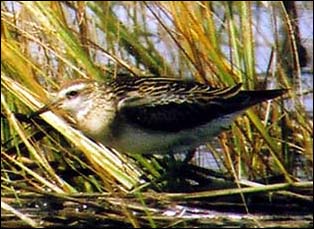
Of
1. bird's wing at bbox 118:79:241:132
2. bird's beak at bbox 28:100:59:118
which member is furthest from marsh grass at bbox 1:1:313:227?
bird's wing at bbox 118:79:241:132

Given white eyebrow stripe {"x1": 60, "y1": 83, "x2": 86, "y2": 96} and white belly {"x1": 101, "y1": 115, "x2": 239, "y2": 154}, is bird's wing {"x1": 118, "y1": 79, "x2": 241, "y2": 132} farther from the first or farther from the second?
white eyebrow stripe {"x1": 60, "y1": 83, "x2": 86, "y2": 96}

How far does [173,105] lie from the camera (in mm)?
5727

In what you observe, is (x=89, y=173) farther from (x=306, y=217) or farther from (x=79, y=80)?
(x=306, y=217)

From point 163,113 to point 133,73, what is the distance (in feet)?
Result: 1.82

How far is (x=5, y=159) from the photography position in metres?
5.79

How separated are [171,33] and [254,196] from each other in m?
0.85

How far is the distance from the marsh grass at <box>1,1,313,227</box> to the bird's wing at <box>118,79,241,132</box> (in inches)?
6.9

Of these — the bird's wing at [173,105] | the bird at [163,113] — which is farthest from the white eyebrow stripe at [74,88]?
the bird's wing at [173,105]

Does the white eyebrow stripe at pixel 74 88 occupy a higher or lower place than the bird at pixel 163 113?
higher

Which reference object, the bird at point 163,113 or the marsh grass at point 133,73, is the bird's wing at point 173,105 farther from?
the marsh grass at point 133,73

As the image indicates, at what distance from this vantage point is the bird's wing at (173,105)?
5684mm

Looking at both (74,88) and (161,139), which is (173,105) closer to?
(161,139)

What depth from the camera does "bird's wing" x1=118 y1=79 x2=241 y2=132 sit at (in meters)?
5.68

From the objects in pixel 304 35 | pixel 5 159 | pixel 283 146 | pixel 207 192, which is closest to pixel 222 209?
pixel 207 192
